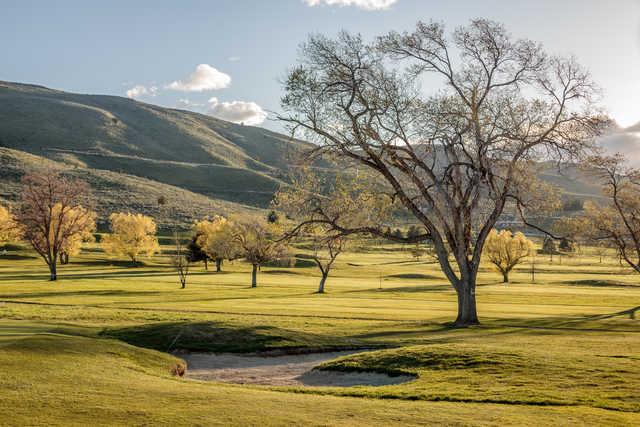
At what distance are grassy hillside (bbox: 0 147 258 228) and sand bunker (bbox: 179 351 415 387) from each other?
131254mm

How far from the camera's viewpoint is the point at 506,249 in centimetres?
8656

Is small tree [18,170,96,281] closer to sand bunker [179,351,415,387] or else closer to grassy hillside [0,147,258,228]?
sand bunker [179,351,415,387]

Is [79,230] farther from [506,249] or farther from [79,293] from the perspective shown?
[506,249]

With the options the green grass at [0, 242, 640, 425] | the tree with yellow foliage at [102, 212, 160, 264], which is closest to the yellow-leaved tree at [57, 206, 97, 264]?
the tree with yellow foliage at [102, 212, 160, 264]

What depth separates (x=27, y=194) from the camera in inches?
Answer: 2724

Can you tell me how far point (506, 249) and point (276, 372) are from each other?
241 ft

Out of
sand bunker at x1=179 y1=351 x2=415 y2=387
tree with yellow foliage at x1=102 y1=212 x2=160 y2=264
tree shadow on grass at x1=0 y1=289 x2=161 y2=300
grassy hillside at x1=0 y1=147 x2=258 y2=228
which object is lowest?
tree shadow on grass at x1=0 y1=289 x2=161 y2=300

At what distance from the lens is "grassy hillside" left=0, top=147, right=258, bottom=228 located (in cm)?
15238

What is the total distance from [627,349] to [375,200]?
46.9 feet

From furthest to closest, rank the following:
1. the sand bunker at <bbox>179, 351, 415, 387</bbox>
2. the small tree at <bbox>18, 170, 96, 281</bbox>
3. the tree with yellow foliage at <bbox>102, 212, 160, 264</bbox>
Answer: the tree with yellow foliage at <bbox>102, 212, 160, 264</bbox>
the small tree at <bbox>18, 170, 96, 281</bbox>
the sand bunker at <bbox>179, 351, 415, 387</bbox>

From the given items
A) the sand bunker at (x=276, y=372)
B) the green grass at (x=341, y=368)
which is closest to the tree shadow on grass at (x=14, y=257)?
the green grass at (x=341, y=368)

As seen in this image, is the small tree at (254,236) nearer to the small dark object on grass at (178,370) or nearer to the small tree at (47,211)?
the small tree at (47,211)

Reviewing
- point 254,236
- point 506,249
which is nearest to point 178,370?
point 254,236

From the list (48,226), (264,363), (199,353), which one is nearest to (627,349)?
(264,363)
